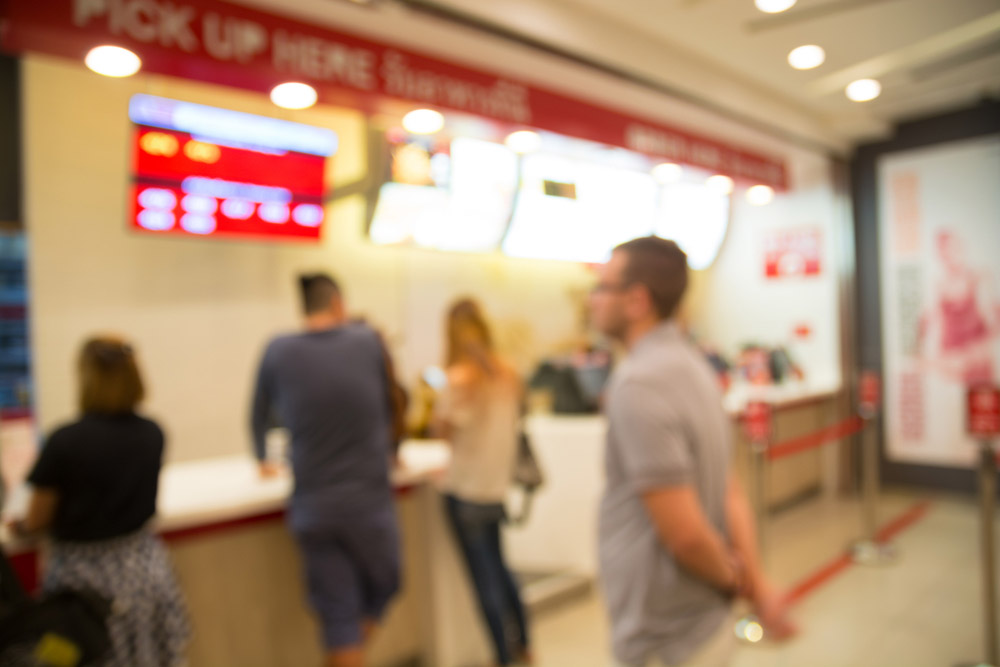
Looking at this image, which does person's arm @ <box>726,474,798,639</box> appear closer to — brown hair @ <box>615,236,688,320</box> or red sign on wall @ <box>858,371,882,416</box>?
brown hair @ <box>615,236,688,320</box>

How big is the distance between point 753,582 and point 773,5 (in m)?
2.67

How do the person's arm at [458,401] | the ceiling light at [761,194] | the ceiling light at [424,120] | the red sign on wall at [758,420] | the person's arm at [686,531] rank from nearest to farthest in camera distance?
the person's arm at [686,531]
the person's arm at [458,401]
the ceiling light at [424,120]
the red sign on wall at [758,420]
the ceiling light at [761,194]

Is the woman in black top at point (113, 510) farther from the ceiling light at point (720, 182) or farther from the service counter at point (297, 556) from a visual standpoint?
the ceiling light at point (720, 182)

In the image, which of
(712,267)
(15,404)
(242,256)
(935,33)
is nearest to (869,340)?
(712,267)

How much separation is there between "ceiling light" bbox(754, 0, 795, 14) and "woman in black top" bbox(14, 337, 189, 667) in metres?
2.90

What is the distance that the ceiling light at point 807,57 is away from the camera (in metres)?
3.76

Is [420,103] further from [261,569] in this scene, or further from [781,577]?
[781,577]

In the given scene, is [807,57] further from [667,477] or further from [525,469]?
[667,477]

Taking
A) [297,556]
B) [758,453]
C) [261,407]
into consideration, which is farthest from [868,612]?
[261,407]

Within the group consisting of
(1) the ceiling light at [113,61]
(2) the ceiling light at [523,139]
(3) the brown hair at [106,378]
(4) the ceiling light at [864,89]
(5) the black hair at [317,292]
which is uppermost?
(4) the ceiling light at [864,89]

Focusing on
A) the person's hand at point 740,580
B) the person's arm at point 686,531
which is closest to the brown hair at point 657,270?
the person's arm at point 686,531

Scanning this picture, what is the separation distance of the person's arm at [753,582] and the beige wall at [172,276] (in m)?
2.76

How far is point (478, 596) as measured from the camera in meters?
2.90

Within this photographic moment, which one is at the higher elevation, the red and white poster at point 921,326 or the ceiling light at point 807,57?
the ceiling light at point 807,57
